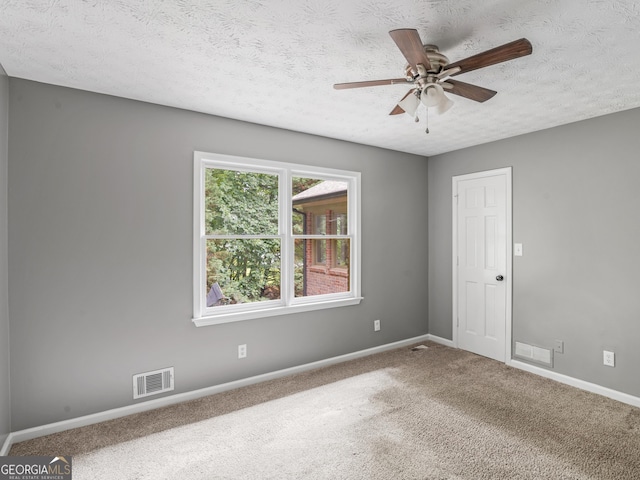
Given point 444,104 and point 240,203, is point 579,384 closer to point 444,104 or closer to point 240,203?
point 444,104

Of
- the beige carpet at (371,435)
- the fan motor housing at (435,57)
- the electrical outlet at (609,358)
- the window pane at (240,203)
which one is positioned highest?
the fan motor housing at (435,57)

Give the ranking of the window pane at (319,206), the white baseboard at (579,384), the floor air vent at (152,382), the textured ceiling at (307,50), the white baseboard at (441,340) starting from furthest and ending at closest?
1. the white baseboard at (441,340)
2. the window pane at (319,206)
3. the white baseboard at (579,384)
4. the floor air vent at (152,382)
5. the textured ceiling at (307,50)

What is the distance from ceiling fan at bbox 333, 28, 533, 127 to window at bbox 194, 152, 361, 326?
5.42 feet

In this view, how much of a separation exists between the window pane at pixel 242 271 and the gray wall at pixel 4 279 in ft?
4.54

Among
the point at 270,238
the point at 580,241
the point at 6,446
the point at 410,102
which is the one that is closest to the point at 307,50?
the point at 410,102

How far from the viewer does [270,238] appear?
3.55 metres

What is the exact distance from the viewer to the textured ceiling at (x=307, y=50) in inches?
66.9

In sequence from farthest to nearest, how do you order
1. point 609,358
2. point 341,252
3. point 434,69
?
point 341,252, point 609,358, point 434,69

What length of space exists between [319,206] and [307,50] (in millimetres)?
2040

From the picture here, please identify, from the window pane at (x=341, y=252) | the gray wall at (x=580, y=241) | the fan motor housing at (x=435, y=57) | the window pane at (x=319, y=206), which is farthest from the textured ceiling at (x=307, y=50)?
the window pane at (x=341, y=252)

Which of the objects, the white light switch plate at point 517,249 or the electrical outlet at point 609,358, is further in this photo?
the white light switch plate at point 517,249

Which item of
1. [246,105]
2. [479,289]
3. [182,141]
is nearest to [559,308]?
[479,289]

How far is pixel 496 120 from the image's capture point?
3295mm

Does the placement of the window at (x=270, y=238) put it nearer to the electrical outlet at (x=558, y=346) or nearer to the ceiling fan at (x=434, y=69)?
the ceiling fan at (x=434, y=69)
